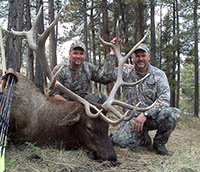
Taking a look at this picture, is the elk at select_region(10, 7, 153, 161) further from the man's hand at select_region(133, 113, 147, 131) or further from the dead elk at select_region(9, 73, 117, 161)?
the man's hand at select_region(133, 113, 147, 131)

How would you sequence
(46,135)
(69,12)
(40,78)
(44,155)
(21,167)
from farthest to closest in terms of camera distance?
(69,12)
(40,78)
(46,135)
(44,155)
(21,167)

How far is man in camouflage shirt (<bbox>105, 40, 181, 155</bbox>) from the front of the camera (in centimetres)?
459

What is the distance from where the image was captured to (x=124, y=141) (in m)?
4.76

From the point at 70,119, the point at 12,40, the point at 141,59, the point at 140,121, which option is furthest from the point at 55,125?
the point at 12,40

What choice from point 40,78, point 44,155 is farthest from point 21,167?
point 40,78

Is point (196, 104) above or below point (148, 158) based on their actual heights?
below

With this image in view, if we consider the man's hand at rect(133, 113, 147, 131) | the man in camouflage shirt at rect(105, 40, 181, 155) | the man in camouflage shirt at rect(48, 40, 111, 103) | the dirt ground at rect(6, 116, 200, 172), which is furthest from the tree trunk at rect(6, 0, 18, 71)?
the man's hand at rect(133, 113, 147, 131)

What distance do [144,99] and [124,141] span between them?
0.91 meters

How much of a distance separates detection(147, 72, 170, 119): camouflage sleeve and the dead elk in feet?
3.93

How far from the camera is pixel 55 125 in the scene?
4008 mm

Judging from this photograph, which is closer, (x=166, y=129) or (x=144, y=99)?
(x=166, y=129)

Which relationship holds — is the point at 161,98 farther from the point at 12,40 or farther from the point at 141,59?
the point at 12,40

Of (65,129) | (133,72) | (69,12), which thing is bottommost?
(65,129)

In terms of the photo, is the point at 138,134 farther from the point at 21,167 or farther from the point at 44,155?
the point at 21,167
